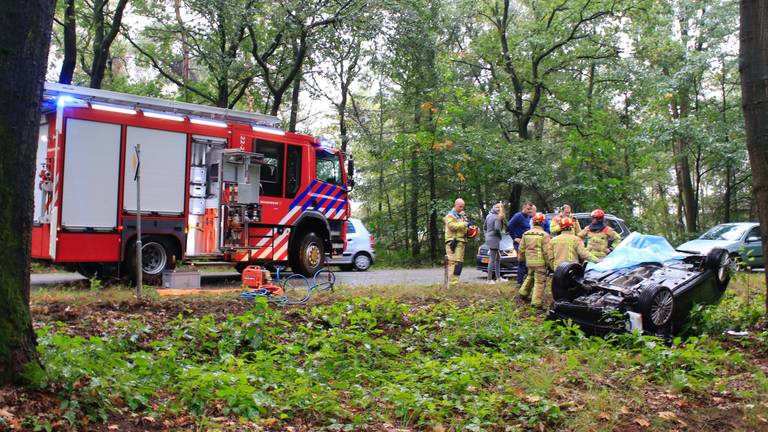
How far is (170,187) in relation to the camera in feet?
39.9

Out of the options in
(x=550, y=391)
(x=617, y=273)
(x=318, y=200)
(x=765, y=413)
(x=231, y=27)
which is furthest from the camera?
(x=231, y=27)

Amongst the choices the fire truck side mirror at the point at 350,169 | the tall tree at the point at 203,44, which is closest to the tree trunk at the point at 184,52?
the tall tree at the point at 203,44

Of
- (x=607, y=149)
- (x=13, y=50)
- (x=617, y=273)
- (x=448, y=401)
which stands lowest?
(x=448, y=401)

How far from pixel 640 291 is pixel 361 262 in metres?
11.9

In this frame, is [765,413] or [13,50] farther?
[765,413]

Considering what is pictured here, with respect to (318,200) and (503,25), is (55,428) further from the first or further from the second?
(503,25)

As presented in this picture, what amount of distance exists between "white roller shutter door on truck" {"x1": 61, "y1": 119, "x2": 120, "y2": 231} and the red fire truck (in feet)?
0.06

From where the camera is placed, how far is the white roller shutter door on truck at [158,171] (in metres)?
11.5

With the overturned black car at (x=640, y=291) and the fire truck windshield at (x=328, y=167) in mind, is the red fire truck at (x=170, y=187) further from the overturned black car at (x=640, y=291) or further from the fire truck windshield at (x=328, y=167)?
the overturned black car at (x=640, y=291)

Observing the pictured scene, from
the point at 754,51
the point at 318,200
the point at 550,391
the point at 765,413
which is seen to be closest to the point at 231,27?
the point at 318,200

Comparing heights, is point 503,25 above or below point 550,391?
above

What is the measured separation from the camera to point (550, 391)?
5723 millimetres

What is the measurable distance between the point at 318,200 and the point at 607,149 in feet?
46.4

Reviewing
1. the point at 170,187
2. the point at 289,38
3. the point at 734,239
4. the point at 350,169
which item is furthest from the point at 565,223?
the point at 289,38
